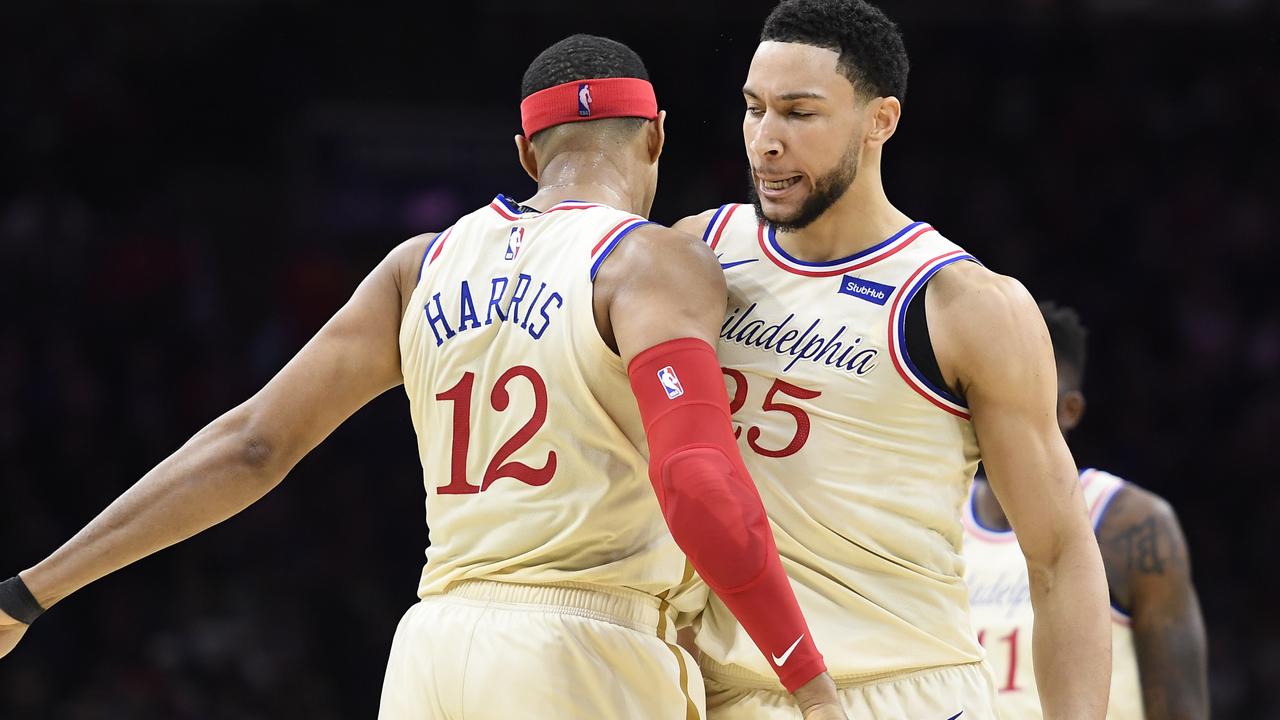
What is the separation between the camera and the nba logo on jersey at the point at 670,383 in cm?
279

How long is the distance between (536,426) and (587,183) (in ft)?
2.02

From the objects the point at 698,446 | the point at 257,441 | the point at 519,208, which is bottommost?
the point at 257,441

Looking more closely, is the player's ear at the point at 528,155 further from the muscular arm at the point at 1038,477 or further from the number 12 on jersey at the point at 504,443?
the muscular arm at the point at 1038,477

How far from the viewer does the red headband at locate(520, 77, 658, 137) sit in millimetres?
3346

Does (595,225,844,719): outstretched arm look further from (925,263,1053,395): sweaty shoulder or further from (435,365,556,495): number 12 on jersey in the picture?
(925,263,1053,395): sweaty shoulder

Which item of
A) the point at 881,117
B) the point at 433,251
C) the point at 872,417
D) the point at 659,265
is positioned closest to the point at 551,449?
the point at 659,265

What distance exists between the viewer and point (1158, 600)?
445cm

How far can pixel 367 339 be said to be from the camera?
131 inches

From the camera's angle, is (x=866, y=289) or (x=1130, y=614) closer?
Answer: (x=866, y=289)

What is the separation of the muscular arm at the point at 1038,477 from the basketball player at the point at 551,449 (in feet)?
1.88

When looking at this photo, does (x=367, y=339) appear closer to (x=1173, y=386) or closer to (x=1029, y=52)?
(x=1173, y=386)

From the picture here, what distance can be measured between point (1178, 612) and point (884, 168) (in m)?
7.14

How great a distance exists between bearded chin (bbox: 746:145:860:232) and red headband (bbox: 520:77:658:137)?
0.41 m

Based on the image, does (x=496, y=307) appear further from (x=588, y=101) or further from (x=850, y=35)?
(x=850, y=35)
